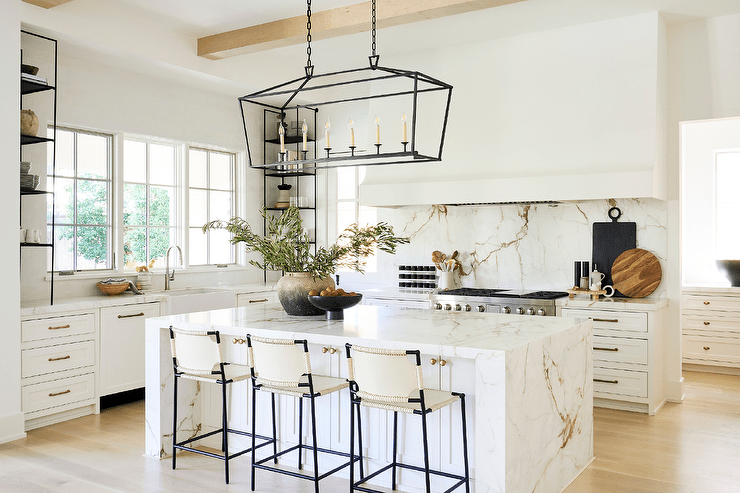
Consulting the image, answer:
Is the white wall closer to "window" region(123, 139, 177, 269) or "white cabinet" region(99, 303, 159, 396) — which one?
"white cabinet" region(99, 303, 159, 396)

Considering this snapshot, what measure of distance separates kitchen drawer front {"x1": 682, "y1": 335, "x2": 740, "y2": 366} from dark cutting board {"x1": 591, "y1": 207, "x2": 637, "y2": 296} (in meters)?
1.57

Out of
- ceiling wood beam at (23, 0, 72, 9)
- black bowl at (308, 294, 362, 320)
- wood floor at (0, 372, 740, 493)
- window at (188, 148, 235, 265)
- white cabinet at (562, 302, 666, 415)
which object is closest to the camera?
wood floor at (0, 372, 740, 493)

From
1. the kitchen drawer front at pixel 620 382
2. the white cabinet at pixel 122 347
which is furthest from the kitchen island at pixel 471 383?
the kitchen drawer front at pixel 620 382

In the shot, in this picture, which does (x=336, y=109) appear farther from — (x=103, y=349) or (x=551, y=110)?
(x=103, y=349)

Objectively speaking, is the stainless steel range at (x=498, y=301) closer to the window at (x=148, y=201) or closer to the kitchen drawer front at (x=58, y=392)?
the window at (x=148, y=201)

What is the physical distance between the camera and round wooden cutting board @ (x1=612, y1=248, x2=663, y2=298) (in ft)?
17.2

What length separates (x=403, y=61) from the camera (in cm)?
601

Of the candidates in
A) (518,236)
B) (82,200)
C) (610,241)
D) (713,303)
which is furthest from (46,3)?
(713,303)

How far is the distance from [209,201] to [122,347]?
6.87 ft

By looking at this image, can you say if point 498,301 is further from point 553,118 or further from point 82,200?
point 82,200

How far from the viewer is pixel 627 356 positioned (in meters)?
4.90

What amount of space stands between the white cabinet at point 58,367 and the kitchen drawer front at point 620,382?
12.8 feet

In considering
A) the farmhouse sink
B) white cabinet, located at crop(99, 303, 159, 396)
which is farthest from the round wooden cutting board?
white cabinet, located at crop(99, 303, 159, 396)

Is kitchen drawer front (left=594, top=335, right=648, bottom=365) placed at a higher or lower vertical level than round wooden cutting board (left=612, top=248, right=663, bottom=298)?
lower
